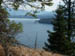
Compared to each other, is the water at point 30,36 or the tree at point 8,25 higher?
the tree at point 8,25

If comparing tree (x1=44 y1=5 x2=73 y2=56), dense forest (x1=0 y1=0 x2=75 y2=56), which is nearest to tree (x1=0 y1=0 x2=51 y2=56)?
dense forest (x1=0 y1=0 x2=75 y2=56)

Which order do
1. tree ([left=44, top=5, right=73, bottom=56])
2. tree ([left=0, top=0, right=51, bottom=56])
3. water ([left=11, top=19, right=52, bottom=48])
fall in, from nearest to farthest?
tree ([left=0, top=0, right=51, bottom=56]), water ([left=11, top=19, right=52, bottom=48]), tree ([left=44, top=5, right=73, bottom=56])

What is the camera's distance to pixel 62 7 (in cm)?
2691

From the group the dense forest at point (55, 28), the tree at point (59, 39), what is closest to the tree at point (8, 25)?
the dense forest at point (55, 28)

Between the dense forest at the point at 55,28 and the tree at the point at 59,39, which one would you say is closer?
the dense forest at the point at 55,28

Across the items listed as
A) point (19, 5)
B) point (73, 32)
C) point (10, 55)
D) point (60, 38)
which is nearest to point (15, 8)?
point (19, 5)

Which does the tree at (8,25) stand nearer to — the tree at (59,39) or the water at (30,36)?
the water at (30,36)

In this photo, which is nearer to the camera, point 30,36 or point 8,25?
point 8,25

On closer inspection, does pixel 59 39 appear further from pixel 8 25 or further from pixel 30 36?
pixel 8 25

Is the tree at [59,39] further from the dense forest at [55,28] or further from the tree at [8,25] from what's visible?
the tree at [8,25]

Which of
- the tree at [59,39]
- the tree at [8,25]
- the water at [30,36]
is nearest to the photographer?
the tree at [8,25]

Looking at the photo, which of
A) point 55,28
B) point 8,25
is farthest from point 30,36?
point 8,25

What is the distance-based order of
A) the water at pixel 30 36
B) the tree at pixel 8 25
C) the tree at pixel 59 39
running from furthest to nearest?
the tree at pixel 59 39
the water at pixel 30 36
the tree at pixel 8 25

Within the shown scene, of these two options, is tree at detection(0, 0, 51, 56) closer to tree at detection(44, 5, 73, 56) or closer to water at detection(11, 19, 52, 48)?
water at detection(11, 19, 52, 48)
